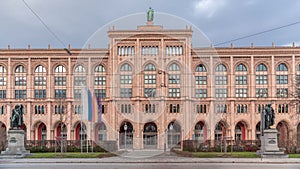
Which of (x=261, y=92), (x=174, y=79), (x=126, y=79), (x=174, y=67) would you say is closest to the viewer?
(x=174, y=67)

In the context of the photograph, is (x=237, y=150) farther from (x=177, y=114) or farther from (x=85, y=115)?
(x=177, y=114)

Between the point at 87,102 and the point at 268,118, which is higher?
the point at 87,102

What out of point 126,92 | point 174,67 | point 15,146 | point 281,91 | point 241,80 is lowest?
point 15,146

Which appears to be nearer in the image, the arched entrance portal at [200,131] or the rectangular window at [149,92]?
the arched entrance portal at [200,131]

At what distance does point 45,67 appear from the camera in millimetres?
67500

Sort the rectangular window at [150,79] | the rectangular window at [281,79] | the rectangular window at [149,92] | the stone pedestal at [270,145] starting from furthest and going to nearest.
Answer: the rectangular window at [281,79] < the rectangular window at [150,79] < the rectangular window at [149,92] < the stone pedestal at [270,145]

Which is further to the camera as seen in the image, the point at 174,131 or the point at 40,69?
the point at 40,69

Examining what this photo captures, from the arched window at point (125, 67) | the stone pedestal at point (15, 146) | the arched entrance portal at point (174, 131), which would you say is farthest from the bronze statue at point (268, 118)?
the arched window at point (125, 67)

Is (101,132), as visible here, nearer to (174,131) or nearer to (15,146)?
(174,131)

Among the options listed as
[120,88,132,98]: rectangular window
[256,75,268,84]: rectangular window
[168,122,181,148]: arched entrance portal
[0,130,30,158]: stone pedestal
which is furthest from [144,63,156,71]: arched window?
[0,130,30,158]: stone pedestal

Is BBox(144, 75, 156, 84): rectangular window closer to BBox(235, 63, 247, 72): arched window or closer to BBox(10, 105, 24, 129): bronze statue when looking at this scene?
BBox(235, 63, 247, 72): arched window

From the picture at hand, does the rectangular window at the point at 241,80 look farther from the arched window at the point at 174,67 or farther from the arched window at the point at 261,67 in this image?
the arched window at the point at 174,67

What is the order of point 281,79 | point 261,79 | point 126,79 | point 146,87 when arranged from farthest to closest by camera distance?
point 261,79
point 281,79
point 146,87
point 126,79

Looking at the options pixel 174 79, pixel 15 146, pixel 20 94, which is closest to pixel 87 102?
pixel 15 146
